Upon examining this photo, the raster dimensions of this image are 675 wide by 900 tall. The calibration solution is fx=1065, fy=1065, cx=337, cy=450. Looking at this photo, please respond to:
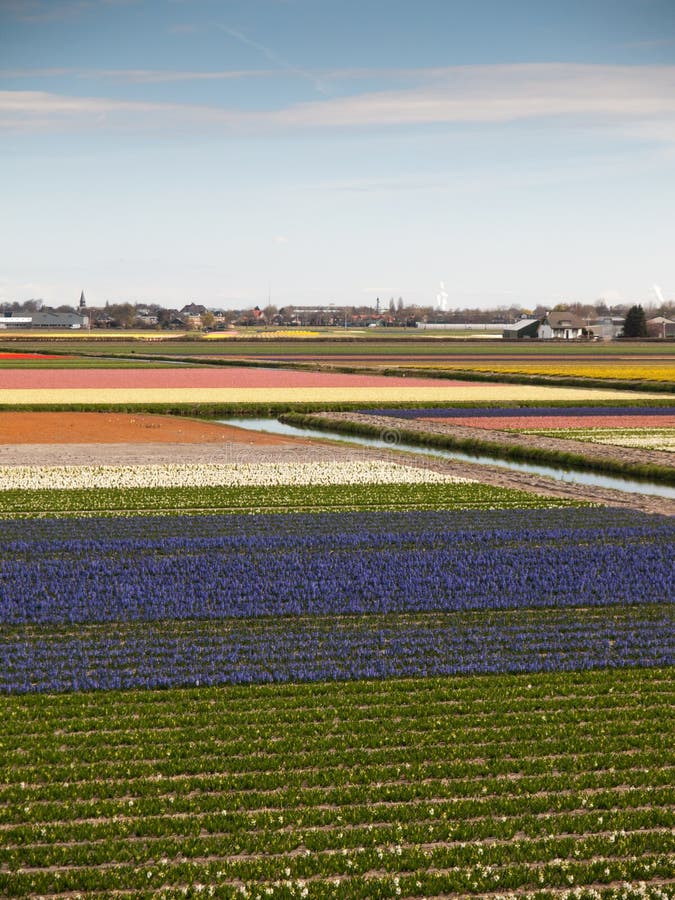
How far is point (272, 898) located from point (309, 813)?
6.71ft

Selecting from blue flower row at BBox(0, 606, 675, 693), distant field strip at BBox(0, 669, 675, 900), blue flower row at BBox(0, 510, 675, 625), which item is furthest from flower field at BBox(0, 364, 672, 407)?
distant field strip at BBox(0, 669, 675, 900)

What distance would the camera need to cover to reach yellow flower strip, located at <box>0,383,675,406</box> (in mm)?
75375

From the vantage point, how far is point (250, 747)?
16.5 metres

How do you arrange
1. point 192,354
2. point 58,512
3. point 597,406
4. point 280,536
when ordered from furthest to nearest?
1. point 192,354
2. point 597,406
3. point 58,512
4. point 280,536

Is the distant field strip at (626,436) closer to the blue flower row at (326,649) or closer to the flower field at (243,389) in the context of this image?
the flower field at (243,389)

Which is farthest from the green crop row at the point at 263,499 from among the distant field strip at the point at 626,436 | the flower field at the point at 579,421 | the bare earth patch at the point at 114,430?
the flower field at the point at 579,421

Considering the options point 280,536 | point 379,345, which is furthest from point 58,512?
point 379,345

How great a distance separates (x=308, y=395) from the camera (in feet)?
265

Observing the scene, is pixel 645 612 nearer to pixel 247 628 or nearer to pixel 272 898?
pixel 247 628

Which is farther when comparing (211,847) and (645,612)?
(645,612)

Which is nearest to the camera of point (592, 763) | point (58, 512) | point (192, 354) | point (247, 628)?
point (592, 763)

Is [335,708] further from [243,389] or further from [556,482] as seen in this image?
[243,389]

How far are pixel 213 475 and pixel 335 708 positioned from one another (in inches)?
1048

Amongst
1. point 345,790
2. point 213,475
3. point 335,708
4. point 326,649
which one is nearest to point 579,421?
point 213,475
